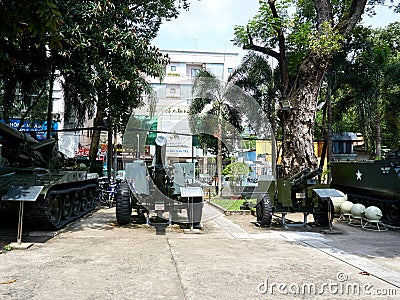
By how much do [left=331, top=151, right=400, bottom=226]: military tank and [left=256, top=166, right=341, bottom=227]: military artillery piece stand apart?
187 cm

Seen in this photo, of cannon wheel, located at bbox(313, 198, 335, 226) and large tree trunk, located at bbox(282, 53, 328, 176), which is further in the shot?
large tree trunk, located at bbox(282, 53, 328, 176)

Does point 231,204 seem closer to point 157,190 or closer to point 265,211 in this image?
point 265,211

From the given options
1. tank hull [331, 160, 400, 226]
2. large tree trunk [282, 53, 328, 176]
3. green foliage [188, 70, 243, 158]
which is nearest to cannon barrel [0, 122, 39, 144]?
large tree trunk [282, 53, 328, 176]

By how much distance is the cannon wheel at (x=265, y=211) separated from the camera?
1001cm

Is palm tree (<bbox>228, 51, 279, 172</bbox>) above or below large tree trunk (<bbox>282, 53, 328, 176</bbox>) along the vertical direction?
above

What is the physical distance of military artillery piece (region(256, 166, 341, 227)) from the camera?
10.0 meters

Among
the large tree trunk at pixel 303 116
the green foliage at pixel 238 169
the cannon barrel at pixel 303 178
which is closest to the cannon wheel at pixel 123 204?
the cannon barrel at pixel 303 178

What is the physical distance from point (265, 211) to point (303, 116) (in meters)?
3.77

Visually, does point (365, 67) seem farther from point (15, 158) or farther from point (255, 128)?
point (15, 158)

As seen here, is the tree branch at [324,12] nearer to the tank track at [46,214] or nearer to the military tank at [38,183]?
the military tank at [38,183]

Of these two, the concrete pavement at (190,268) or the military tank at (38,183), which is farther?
the military tank at (38,183)

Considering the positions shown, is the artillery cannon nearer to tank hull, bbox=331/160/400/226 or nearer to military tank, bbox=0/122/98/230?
military tank, bbox=0/122/98/230

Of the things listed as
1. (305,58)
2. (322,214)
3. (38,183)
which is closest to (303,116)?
(305,58)

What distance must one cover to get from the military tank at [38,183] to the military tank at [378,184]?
7.81 meters
